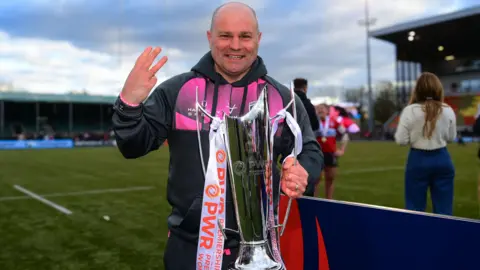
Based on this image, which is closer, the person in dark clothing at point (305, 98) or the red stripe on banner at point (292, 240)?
the red stripe on banner at point (292, 240)

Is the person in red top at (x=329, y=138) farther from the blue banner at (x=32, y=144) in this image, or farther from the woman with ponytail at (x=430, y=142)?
the blue banner at (x=32, y=144)

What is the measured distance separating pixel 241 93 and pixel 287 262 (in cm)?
106

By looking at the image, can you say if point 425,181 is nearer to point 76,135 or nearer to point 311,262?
point 311,262

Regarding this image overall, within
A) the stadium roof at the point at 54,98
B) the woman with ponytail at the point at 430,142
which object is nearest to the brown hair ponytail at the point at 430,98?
the woman with ponytail at the point at 430,142

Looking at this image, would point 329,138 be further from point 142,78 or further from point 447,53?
point 447,53

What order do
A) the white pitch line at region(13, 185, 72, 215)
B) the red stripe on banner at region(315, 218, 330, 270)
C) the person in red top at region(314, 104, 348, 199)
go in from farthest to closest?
the white pitch line at region(13, 185, 72, 215)
the person in red top at region(314, 104, 348, 199)
the red stripe on banner at region(315, 218, 330, 270)

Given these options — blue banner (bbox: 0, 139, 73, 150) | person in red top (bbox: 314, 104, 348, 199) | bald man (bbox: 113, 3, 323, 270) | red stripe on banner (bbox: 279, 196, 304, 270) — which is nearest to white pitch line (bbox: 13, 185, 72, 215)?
person in red top (bbox: 314, 104, 348, 199)

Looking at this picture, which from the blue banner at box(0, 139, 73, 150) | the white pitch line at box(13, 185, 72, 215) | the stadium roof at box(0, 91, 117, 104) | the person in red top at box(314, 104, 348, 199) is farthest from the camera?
the stadium roof at box(0, 91, 117, 104)

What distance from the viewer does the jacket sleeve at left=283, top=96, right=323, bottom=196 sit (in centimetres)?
157

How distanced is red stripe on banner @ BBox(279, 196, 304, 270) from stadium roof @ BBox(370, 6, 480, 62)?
3921 centimetres

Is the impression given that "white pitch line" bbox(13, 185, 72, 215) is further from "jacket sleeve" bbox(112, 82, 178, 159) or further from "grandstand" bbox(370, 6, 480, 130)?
"grandstand" bbox(370, 6, 480, 130)

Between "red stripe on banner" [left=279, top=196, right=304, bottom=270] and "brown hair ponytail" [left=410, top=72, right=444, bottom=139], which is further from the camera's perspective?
"brown hair ponytail" [left=410, top=72, right=444, bottom=139]

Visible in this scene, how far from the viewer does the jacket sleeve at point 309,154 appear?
5.14ft

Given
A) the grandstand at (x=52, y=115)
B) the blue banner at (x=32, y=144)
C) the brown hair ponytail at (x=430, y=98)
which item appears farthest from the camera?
the grandstand at (x=52, y=115)
